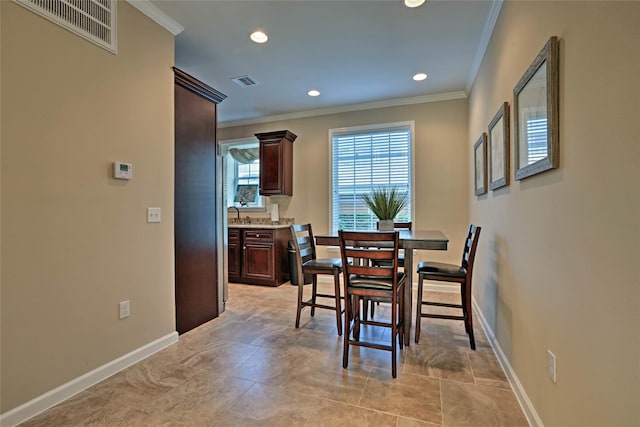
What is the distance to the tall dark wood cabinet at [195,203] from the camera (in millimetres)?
2734

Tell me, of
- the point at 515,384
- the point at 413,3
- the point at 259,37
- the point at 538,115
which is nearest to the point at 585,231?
the point at 538,115

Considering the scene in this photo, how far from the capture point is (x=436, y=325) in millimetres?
2955

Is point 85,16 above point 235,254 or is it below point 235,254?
above

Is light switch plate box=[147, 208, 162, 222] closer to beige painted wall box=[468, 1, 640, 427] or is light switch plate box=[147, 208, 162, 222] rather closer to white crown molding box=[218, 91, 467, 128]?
beige painted wall box=[468, 1, 640, 427]

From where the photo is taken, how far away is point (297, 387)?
1914 mm

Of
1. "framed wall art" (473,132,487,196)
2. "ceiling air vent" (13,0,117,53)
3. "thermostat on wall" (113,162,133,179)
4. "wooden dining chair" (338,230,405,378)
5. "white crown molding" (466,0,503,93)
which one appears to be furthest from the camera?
"framed wall art" (473,132,487,196)

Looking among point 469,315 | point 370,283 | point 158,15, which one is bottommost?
point 469,315

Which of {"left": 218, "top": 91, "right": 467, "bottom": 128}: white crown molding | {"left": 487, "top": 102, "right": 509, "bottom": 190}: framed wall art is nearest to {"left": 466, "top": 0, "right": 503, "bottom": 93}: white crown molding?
{"left": 218, "top": 91, "right": 467, "bottom": 128}: white crown molding

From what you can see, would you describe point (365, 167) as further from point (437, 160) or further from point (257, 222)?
point (257, 222)

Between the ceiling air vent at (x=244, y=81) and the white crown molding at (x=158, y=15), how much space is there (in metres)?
1.08

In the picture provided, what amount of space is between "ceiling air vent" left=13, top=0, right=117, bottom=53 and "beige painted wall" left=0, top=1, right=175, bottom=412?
0.05 metres

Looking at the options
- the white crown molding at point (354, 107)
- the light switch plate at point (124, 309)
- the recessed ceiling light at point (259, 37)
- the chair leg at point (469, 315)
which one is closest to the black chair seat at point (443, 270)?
the chair leg at point (469, 315)

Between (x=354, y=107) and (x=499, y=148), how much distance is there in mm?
2790

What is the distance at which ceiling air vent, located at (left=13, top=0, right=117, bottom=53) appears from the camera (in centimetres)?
174
